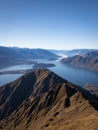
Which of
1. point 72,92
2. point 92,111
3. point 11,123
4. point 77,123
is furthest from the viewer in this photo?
point 72,92

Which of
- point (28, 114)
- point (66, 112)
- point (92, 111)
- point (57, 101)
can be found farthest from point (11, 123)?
point (92, 111)

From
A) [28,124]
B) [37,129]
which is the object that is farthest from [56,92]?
[37,129]

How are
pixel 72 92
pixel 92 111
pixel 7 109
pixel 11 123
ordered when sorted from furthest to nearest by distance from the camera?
1. pixel 7 109
2. pixel 72 92
3. pixel 11 123
4. pixel 92 111

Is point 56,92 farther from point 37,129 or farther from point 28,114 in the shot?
point 37,129

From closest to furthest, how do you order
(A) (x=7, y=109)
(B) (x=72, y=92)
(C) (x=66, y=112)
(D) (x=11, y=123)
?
(C) (x=66, y=112) < (D) (x=11, y=123) < (B) (x=72, y=92) < (A) (x=7, y=109)

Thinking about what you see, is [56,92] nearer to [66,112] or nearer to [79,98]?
[79,98]

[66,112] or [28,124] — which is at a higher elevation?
[66,112]

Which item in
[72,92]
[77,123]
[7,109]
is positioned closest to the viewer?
[77,123]

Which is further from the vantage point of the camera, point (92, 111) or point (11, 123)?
point (11, 123)

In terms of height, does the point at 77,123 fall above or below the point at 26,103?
above
